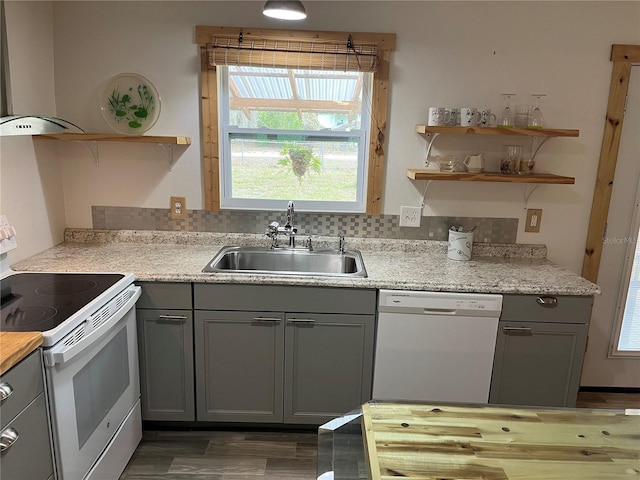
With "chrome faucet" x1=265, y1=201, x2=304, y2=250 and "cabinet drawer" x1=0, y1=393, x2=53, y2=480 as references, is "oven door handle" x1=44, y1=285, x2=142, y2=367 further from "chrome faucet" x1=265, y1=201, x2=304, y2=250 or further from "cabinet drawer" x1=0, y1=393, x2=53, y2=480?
"chrome faucet" x1=265, y1=201, x2=304, y2=250

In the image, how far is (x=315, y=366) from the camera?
2350mm

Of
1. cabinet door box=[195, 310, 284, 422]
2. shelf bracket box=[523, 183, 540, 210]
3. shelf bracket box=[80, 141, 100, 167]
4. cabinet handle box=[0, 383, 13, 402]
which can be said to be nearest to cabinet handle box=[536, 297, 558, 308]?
shelf bracket box=[523, 183, 540, 210]

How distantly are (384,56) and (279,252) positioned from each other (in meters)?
1.24

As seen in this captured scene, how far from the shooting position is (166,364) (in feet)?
7.69

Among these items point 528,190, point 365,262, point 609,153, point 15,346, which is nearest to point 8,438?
point 15,346

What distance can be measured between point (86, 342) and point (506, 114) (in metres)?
2.36

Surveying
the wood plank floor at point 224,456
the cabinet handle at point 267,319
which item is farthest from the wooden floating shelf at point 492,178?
the wood plank floor at point 224,456

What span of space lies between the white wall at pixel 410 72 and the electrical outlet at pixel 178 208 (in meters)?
0.04

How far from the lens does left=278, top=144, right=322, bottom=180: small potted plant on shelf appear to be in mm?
2803

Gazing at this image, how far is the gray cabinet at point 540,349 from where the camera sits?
2254 millimetres

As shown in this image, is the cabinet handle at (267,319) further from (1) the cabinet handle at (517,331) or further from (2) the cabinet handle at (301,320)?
(1) the cabinet handle at (517,331)

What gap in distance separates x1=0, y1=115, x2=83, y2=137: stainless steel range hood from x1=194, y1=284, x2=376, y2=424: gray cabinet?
3.04 ft

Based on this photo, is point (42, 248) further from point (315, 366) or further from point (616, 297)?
point (616, 297)

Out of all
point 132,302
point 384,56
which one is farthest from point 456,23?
point 132,302
